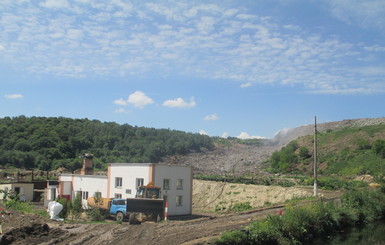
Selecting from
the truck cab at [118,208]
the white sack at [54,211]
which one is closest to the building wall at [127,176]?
the truck cab at [118,208]

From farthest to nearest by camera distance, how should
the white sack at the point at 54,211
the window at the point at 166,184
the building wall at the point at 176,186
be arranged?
1. the window at the point at 166,184
2. the building wall at the point at 176,186
3. the white sack at the point at 54,211

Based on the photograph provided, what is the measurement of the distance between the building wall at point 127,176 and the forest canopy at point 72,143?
43.5 meters

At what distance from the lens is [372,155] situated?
60.4m

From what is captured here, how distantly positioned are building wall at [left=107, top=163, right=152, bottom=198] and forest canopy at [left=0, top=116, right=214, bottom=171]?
43.5m

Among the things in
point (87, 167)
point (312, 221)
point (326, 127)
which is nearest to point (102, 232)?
point (312, 221)

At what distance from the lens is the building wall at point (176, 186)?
33.8 m

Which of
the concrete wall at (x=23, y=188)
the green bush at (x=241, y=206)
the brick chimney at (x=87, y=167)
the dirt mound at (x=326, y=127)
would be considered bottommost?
the green bush at (x=241, y=206)

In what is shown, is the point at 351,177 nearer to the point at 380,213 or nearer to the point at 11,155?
the point at 380,213

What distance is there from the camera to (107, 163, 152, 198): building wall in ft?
111

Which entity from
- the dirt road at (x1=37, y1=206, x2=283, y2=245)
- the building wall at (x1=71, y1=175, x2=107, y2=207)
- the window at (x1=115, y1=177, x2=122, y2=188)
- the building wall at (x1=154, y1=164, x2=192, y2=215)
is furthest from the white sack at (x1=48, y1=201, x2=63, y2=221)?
the building wall at (x1=71, y1=175, x2=107, y2=207)

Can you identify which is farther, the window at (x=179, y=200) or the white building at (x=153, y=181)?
the window at (x=179, y=200)

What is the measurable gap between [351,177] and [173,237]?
41.2m

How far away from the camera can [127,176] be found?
1394 inches

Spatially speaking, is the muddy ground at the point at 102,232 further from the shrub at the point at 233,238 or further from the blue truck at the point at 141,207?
the blue truck at the point at 141,207
